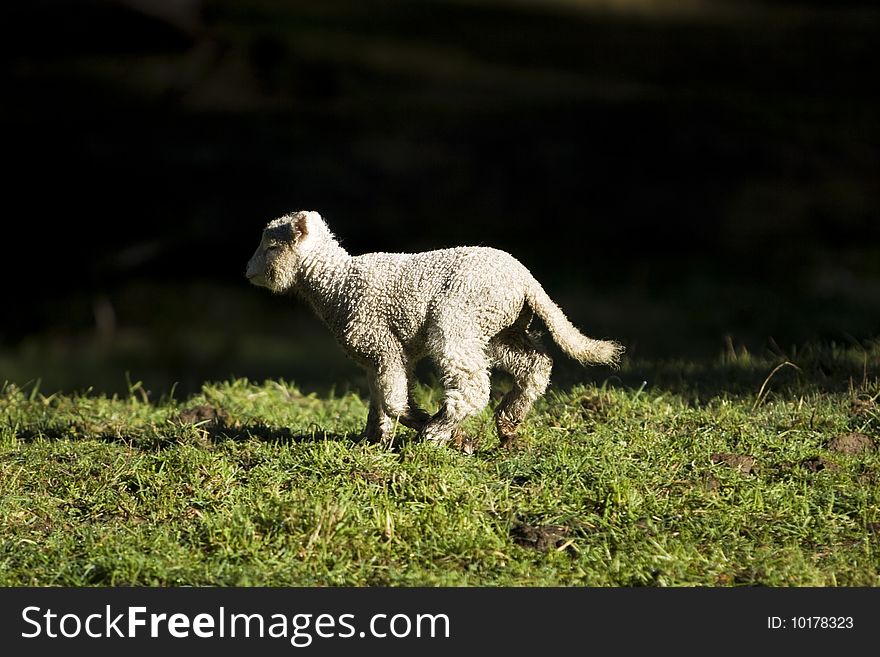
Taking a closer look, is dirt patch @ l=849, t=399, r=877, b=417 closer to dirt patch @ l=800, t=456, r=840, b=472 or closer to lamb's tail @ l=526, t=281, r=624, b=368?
dirt patch @ l=800, t=456, r=840, b=472

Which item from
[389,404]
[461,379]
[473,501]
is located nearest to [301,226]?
[389,404]

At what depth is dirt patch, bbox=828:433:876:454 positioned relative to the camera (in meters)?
6.41

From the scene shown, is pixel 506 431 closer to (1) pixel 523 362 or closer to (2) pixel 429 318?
(1) pixel 523 362

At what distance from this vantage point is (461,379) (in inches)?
236

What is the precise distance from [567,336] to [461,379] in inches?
30.9

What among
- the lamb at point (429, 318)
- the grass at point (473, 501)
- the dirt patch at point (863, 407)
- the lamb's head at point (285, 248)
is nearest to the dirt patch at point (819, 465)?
the grass at point (473, 501)

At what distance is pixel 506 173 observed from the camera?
1892cm

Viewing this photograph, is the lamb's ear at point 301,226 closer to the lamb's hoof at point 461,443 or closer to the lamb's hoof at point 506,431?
the lamb's hoof at point 461,443

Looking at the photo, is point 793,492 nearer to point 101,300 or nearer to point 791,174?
point 101,300

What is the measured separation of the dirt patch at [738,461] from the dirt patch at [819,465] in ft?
0.88

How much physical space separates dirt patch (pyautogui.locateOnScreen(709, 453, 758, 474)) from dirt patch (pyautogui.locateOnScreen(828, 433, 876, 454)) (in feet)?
1.76

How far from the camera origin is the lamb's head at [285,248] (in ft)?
21.1

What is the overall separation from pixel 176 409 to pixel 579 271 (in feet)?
30.4
